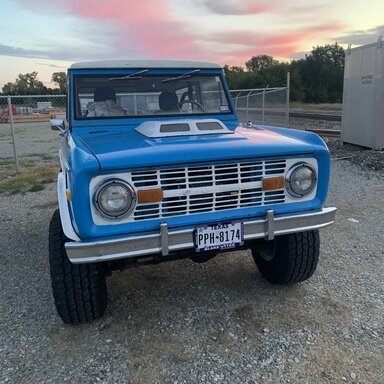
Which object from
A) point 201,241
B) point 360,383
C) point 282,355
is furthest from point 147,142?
point 360,383

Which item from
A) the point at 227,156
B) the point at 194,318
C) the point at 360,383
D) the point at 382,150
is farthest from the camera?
the point at 382,150

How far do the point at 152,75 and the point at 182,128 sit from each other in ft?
3.75

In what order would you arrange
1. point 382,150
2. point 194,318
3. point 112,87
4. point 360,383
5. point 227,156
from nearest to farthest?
point 360,383
point 227,156
point 194,318
point 112,87
point 382,150

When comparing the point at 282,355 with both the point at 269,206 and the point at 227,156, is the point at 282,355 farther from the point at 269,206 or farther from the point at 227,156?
the point at 227,156

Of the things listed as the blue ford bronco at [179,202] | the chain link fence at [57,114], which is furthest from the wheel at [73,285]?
the chain link fence at [57,114]

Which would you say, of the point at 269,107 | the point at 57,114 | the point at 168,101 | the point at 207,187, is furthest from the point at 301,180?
the point at 269,107

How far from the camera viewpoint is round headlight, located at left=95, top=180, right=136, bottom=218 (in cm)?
275

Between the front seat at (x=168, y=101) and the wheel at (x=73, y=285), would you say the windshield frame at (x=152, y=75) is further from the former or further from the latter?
the wheel at (x=73, y=285)

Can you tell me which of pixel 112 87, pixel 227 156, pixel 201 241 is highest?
pixel 112 87

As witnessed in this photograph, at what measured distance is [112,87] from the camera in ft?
14.3

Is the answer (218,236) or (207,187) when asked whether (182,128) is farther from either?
(218,236)

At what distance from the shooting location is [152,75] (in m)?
4.45

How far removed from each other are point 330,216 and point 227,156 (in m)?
1.03

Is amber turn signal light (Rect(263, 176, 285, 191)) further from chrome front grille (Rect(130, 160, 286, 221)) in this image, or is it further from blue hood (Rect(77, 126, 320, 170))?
blue hood (Rect(77, 126, 320, 170))
